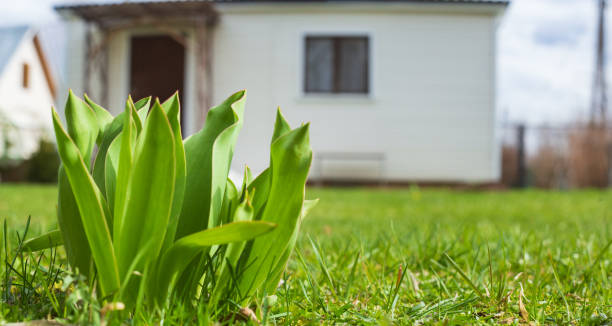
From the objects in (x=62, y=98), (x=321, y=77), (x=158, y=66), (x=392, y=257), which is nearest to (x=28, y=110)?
(x=62, y=98)

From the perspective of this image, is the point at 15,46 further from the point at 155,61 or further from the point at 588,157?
the point at 588,157

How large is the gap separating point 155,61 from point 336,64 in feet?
13.2

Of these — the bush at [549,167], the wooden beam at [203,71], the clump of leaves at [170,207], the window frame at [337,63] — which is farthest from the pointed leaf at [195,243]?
the bush at [549,167]

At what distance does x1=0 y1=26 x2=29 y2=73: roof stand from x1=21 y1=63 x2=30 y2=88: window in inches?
44.8

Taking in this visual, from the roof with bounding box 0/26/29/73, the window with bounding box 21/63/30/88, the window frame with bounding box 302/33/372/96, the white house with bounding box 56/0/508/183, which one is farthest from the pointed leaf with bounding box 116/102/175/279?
the window with bounding box 21/63/30/88

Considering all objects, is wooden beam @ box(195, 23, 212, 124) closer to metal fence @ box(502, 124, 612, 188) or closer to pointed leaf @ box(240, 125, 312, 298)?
metal fence @ box(502, 124, 612, 188)

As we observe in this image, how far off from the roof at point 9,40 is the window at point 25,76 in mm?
1138

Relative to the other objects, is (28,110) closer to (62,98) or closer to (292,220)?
(62,98)

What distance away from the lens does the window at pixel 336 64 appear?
1095 centimetres

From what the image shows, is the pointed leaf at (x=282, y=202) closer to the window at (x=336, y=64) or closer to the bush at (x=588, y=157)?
the window at (x=336, y=64)

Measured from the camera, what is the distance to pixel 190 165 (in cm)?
110

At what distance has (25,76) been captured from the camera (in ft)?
81.0

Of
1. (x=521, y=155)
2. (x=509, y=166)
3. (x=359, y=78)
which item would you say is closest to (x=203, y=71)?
(x=359, y=78)

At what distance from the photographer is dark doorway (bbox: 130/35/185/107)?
11500 mm
